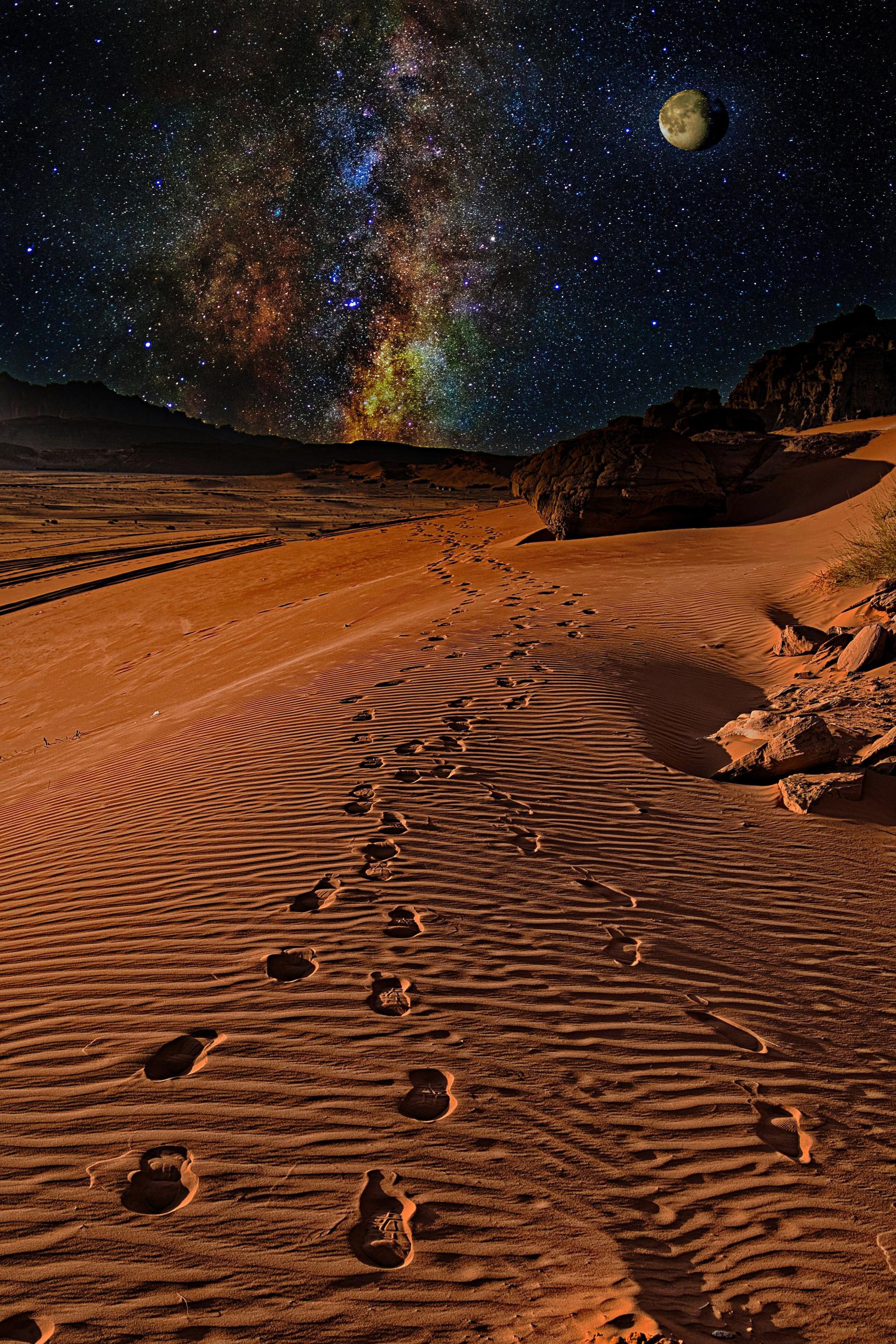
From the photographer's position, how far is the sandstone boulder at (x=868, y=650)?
7234 millimetres

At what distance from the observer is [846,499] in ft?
62.1

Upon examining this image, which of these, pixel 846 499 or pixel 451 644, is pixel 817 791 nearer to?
pixel 451 644

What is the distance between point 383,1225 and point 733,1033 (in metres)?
1.68

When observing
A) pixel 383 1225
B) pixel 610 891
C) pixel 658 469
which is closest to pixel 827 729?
pixel 610 891

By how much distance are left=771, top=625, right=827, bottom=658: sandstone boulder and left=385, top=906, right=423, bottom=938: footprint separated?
23.2 feet

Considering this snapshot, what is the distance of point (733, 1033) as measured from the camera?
2939 millimetres

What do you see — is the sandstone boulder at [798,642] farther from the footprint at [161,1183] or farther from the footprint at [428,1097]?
the footprint at [161,1183]

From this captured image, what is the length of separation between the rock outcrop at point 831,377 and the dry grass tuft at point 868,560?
40.2m

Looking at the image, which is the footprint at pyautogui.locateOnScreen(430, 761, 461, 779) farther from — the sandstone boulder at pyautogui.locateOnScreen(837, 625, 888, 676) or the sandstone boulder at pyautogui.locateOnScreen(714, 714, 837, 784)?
the sandstone boulder at pyautogui.locateOnScreen(837, 625, 888, 676)

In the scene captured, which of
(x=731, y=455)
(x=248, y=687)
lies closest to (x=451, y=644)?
(x=248, y=687)

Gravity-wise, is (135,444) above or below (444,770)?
above

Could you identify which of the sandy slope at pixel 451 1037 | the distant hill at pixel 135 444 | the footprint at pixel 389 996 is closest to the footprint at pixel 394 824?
the sandy slope at pixel 451 1037

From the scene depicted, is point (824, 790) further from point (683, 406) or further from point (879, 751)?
point (683, 406)

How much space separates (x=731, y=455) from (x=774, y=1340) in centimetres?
2355
